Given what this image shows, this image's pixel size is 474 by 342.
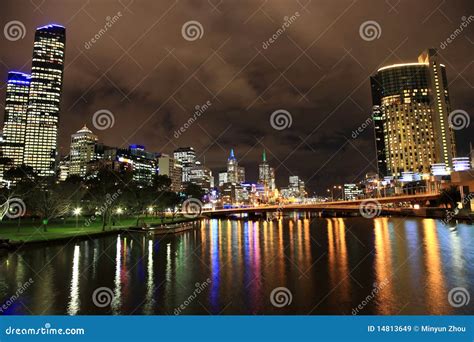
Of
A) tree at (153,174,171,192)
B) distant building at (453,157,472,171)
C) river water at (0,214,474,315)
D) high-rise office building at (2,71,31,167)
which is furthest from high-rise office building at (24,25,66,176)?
distant building at (453,157,472,171)

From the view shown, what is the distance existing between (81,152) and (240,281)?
202 meters

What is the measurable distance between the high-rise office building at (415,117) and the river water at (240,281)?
14259 cm

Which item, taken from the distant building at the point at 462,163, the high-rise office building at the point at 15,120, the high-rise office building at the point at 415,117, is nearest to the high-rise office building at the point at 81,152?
the high-rise office building at the point at 15,120

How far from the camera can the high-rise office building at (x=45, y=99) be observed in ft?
535

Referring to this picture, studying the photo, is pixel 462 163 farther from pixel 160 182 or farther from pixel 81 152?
pixel 81 152

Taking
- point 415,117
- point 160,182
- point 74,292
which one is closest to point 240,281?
point 74,292

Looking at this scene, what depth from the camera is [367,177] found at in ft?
620

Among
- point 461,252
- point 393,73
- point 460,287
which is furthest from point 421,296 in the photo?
point 393,73

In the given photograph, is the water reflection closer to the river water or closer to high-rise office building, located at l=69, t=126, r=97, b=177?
the river water

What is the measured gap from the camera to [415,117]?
523 feet

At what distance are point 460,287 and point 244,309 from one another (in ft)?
35.7

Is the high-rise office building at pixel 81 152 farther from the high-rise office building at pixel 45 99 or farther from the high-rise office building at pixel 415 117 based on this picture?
the high-rise office building at pixel 415 117

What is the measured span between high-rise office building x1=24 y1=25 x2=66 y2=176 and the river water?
15622 cm
